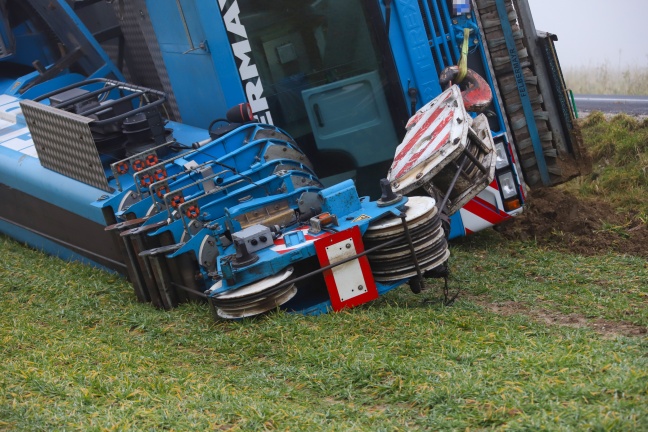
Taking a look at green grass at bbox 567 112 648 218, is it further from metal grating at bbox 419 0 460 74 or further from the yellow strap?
metal grating at bbox 419 0 460 74

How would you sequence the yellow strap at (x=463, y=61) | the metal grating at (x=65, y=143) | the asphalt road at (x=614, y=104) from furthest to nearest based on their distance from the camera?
the asphalt road at (x=614, y=104) < the yellow strap at (x=463, y=61) < the metal grating at (x=65, y=143)

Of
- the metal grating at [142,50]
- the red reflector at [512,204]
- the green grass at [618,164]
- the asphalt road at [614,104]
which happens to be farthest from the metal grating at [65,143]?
the asphalt road at [614,104]

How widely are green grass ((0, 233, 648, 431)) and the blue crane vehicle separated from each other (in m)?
0.28

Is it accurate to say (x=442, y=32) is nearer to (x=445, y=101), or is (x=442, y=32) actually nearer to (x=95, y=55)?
(x=445, y=101)

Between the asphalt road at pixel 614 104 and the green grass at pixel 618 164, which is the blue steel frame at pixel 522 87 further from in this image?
the asphalt road at pixel 614 104

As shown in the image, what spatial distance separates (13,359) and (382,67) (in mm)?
3339

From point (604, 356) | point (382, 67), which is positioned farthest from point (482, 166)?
point (604, 356)

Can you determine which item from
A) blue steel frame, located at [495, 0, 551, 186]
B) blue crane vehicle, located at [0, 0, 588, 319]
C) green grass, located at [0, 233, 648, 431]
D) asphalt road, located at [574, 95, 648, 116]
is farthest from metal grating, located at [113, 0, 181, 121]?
asphalt road, located at [574, 95, 648, 116]

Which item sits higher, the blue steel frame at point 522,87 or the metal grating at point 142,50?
the metal grating at point 142,50

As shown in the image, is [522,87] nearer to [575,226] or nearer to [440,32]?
[440,32]

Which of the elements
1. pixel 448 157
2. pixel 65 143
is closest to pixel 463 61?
pixel 448 157

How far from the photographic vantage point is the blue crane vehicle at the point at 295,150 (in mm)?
5703

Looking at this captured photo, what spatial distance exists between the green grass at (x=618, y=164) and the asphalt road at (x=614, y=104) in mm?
835

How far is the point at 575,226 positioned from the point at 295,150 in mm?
2349
